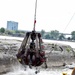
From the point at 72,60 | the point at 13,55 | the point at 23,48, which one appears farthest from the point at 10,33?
the point at 23,48

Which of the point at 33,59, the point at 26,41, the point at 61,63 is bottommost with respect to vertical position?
the point at 61,63

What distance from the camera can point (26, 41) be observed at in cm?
1433

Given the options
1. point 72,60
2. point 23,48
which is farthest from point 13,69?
point 72,60

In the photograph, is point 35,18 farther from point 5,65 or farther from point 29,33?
point 5,65

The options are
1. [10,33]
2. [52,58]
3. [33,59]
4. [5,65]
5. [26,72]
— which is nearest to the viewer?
[33,59]

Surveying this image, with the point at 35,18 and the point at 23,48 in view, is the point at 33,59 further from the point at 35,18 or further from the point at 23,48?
the point at 35,18

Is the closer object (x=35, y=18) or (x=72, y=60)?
(x=35, y=18)

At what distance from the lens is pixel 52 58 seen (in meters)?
27.4

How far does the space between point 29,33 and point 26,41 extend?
0.57 meters

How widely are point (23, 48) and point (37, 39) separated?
Result: 1.17 m

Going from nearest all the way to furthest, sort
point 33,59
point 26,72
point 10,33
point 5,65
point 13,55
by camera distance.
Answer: point 33,59, point 26,72, point 5,65, point 13,55, point 10,33

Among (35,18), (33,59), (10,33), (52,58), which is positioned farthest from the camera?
(10,33)

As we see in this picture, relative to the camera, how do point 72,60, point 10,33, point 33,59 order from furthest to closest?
point 10,33 → point 72,60 → point 33,59

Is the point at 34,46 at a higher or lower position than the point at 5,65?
higher
